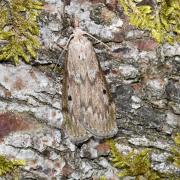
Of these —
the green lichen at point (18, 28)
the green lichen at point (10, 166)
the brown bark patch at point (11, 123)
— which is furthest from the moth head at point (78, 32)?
the green lichen at point (10, 166)

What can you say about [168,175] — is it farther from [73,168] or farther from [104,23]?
[104,23]

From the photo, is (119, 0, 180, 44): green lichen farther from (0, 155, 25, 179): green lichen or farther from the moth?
(0, 155, 25, 179): green lichen

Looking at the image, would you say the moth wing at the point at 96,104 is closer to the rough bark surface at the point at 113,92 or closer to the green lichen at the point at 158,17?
the rough bark surface at the point at 113,92

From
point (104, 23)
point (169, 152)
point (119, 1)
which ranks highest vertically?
point (119, 1)

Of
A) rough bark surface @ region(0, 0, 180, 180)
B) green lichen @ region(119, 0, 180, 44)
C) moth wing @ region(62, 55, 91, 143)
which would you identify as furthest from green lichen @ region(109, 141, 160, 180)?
green lichen @ region(119, 0, 180, 44)

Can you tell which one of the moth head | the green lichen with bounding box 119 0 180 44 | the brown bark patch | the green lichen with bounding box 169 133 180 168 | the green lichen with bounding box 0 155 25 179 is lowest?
the green lichen with bounding box 0 155 25 179

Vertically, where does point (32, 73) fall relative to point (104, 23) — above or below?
below

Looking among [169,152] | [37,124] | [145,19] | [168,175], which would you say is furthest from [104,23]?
[168,175]
